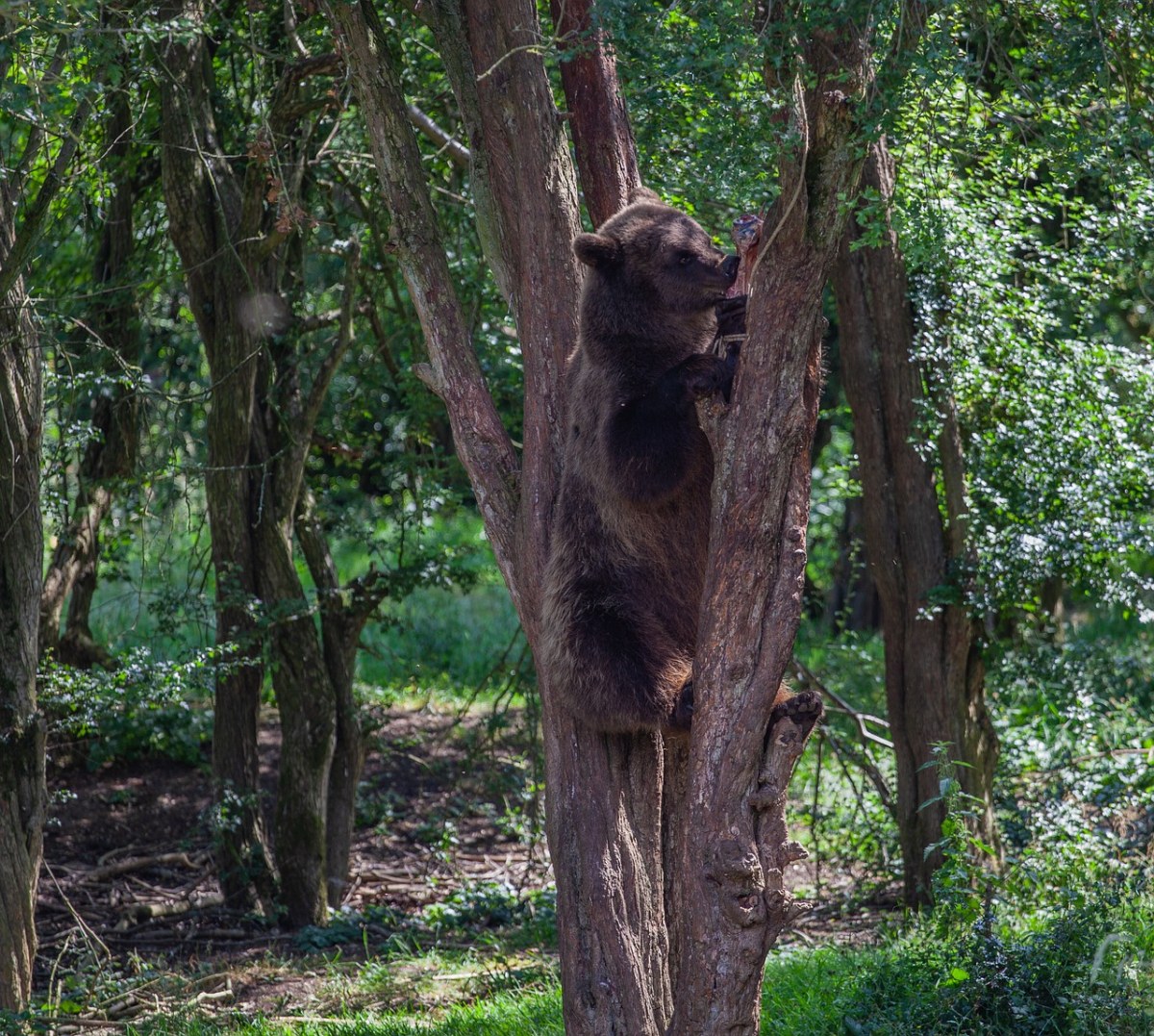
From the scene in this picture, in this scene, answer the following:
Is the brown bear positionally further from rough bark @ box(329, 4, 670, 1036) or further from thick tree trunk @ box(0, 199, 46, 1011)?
thick tree trunk @ box(0, 199, 46, 1011)

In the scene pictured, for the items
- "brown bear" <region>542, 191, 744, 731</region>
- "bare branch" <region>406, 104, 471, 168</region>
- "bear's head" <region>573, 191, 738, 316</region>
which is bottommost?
"brown bear" <region>542, 191, 744, 731</region>

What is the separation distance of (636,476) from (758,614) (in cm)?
95

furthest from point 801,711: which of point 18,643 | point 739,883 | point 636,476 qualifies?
point 18,643

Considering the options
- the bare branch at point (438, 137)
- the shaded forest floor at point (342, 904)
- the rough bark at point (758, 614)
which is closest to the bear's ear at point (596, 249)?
the rough bark at point (758, 614)

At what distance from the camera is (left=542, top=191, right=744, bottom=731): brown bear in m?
4.25

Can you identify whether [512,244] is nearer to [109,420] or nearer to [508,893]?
[109,420]

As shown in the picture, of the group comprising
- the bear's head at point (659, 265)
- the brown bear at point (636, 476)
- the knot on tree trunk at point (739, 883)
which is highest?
the bear's head at point (659, 265)

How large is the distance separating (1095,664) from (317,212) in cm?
592

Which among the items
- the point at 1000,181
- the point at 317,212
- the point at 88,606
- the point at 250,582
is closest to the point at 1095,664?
the point at 1000,181

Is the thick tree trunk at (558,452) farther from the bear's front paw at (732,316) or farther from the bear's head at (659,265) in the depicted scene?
the bear's front paw at (732,316)

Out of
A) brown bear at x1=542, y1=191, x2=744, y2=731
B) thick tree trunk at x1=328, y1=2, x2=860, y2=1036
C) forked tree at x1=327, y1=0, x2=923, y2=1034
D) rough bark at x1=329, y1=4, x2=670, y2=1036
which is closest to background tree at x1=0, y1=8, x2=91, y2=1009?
rough bark at x1=329, y1=4, x2=670, y2=1036

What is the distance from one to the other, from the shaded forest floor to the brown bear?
7.99 ft

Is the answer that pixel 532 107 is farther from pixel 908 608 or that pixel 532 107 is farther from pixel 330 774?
pixel 330 774

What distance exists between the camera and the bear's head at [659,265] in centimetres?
473
